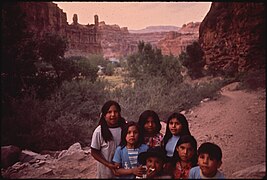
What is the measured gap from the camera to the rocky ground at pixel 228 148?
3014mm

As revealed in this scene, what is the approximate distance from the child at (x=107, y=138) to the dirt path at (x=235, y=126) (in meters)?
1.28

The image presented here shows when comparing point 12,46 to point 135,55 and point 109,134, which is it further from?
point 135,55

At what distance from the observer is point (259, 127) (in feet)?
11.0

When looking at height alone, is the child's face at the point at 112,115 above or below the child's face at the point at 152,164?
above

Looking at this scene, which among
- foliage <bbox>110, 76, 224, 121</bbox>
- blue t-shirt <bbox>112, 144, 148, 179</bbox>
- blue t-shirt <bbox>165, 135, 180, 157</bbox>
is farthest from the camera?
foliage <bbox>110, 76, 224, 121</bbox>

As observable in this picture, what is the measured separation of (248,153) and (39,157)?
300cm

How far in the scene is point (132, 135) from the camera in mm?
2463

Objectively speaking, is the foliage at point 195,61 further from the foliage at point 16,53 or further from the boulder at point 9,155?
the boulder at point 9,155

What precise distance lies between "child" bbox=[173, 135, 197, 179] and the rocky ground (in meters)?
0.48

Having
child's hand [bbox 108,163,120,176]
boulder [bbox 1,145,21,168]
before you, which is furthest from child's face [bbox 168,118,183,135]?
boulder [bbox 1,145,21,168]

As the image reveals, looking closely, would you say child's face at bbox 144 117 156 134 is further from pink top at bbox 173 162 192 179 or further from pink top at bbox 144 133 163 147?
pink top at bbox 173 162 192 179

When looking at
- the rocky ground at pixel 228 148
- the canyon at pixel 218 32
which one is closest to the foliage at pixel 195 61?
the canyon at pixel 218 32

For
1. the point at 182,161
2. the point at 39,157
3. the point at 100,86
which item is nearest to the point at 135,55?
the point at 100,86

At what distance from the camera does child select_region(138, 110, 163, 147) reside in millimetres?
2662
